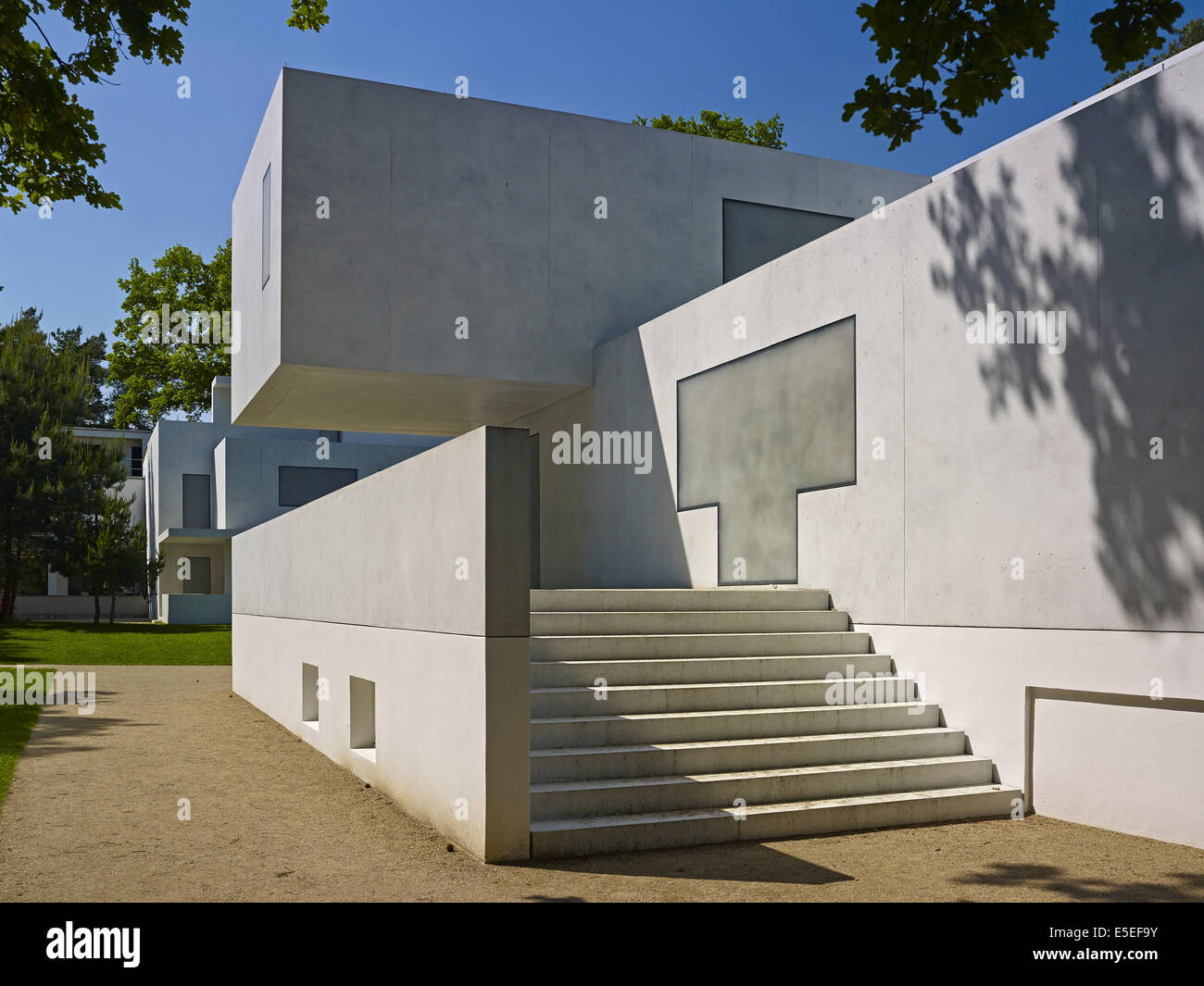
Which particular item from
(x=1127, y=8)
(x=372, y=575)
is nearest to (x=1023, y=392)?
(x=1127, y=8)

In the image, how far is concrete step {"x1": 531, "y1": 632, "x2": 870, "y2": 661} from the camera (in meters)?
8.27

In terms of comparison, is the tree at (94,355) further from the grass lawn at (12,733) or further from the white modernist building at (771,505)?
the white modernist building at (771,505)

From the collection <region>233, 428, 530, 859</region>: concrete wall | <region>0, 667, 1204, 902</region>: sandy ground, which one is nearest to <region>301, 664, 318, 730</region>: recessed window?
<region>233, 428, 530, 859</region>: concrete wall

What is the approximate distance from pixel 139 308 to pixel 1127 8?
44.3 metres

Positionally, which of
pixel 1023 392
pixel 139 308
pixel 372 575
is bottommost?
pixel 372 575

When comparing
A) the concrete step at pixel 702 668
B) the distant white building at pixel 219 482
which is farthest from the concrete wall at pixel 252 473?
the concrete step at pixel 702 668

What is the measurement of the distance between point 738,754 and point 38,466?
3114cm

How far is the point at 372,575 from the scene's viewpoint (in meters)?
8.77

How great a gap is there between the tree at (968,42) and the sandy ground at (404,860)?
409cm

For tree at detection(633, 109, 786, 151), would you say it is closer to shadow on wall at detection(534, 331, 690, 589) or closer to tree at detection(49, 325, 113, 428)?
shadow on wall at detection(534, 331, 690, 589)

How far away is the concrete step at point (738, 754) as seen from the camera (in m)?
6.86

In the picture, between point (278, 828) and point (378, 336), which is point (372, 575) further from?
point (378, 336)

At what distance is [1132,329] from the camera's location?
6973 mm

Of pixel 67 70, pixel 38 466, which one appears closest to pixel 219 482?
pixel 38 466
